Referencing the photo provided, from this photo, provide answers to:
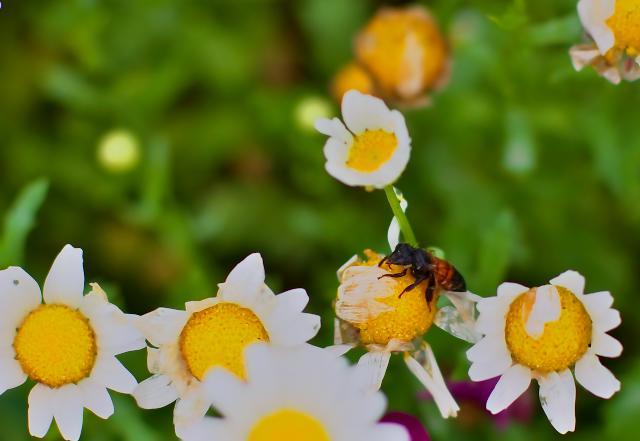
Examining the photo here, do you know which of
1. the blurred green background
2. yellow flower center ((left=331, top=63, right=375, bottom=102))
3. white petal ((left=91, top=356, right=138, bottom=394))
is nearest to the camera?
white petal ((left=91, top=356, right=138, bottom=394))

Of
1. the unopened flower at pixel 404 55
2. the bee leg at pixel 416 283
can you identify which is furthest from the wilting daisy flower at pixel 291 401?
the unopened flower at pixel 404 55

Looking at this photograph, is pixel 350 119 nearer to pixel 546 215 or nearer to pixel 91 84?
pixel 546 215

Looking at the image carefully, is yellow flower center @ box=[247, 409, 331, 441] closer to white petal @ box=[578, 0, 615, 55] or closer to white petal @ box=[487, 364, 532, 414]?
white petal @ box=[487, 364, 532, 414]

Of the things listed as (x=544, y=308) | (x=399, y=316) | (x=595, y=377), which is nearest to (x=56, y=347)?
(x=399, y=316)

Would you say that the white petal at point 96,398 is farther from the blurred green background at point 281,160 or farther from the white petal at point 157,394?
the blurred green background at point 281,160

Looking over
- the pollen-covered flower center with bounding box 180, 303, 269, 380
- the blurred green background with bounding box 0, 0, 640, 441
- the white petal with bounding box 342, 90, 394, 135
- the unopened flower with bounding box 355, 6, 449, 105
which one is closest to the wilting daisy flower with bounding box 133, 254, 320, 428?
the pollen-covered flower center with bounding box 180, 303, 269, 380

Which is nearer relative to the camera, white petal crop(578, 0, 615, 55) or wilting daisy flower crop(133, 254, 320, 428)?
wilting daisy flower crop(133, 254, 320, 428)

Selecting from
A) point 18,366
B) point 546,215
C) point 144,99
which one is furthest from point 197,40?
point 18,366
